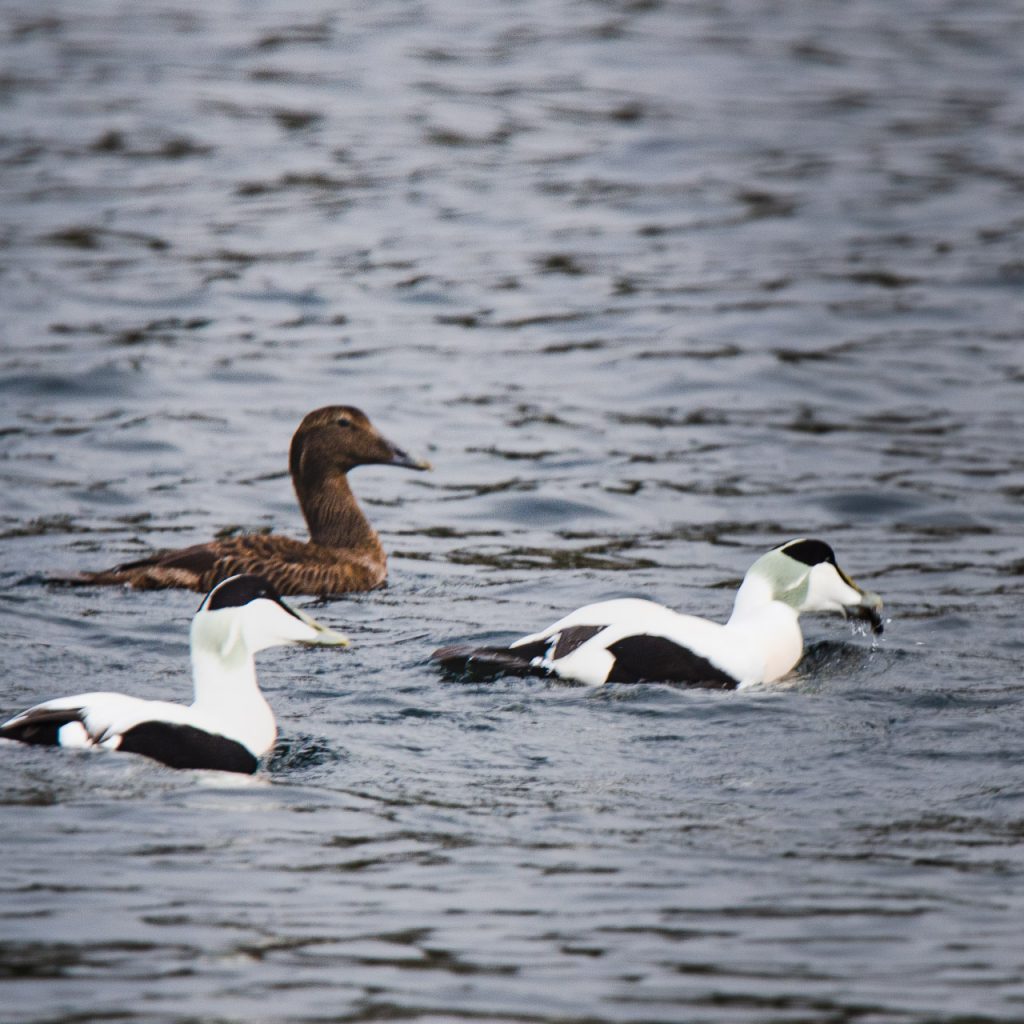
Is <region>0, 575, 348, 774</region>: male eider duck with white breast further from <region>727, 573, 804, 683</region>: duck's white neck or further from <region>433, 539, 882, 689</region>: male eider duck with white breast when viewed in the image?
<region>727, 573, 804, 683</region>: duck's white neck

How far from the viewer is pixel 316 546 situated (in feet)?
34.8

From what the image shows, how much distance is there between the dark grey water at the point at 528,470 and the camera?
217 inches

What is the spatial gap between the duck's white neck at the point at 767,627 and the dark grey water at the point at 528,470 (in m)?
0.16

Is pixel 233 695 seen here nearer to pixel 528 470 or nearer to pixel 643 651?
pixel 643 651

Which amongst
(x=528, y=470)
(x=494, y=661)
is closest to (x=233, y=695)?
(x=494, y=661)

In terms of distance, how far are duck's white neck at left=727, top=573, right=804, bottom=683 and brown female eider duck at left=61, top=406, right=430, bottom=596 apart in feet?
7.66

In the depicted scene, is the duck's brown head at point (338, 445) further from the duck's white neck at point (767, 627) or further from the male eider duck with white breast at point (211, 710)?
the male eider duck with white breast at point (211, 710)

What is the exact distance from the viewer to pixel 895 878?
598 cm

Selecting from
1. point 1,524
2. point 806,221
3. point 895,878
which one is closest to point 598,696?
point 895,878

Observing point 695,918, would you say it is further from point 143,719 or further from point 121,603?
point 121,603

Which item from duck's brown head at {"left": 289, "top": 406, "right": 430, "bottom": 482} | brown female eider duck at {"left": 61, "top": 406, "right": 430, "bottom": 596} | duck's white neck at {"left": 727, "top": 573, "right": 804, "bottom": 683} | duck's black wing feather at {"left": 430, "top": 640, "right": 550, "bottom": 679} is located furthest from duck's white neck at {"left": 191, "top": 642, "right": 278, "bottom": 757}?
duck's brown head at {"left": 289, "top": 406, "right": 430, "bottom": 482}

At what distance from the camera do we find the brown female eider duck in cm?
995

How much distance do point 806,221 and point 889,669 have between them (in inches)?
431

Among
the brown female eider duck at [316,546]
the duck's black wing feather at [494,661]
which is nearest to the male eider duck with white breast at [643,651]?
the duck's black wing feather at [494,661]
